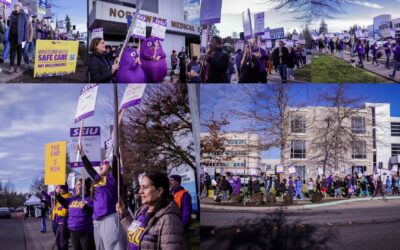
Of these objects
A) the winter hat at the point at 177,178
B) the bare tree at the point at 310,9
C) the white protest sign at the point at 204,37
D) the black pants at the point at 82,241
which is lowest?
the black pants at the point at 82,241

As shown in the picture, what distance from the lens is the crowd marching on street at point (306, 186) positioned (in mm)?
6312

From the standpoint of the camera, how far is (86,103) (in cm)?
601

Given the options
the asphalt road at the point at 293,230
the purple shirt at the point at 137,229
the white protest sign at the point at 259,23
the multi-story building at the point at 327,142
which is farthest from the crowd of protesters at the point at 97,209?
the white protest sign at the point at 259,23

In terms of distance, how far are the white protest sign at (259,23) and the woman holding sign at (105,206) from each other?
237 centimetres

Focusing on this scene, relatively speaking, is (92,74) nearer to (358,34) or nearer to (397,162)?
(358,34)

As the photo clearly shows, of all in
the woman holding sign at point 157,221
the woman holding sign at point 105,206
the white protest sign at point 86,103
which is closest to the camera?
the woman holding sign at point 157,221

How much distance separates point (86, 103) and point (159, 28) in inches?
49.6

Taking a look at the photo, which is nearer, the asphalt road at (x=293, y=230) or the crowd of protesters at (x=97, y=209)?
the crowd of protesters at (x=97, y=209)

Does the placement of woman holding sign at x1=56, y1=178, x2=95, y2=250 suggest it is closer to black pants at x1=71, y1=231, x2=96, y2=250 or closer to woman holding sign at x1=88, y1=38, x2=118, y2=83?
black pants at x1=71, y1=231, x2=96, y2=250

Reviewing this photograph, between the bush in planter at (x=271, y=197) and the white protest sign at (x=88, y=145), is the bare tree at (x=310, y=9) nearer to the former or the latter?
the bush in planter at (x=271, y=197)

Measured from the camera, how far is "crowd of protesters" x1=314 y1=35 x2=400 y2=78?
6656mm

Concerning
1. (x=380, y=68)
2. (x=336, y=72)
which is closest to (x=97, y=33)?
(x=336, y=72)

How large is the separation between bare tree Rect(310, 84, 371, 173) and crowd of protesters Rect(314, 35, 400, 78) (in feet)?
1.60

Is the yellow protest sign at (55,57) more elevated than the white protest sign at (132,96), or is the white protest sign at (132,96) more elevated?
the yellow protest sign at (55,57)
